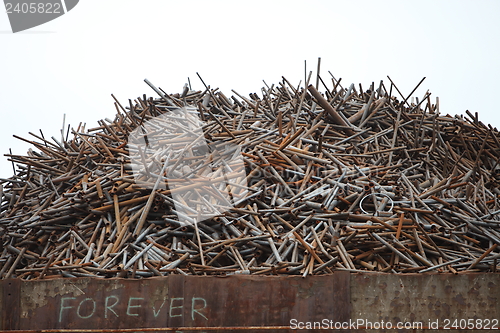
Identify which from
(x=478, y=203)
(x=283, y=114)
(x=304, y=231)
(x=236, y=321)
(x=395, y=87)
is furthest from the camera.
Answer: (x=395, y=87)

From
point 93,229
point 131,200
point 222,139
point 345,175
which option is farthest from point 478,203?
point 93,229

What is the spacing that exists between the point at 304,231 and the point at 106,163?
3.18 meters

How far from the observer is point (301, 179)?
6359 millimetres

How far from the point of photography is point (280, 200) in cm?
592

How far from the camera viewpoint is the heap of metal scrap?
526cm

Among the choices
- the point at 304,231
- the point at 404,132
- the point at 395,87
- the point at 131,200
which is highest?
the point at 395,87

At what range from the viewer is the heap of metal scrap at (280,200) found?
17.3 feet

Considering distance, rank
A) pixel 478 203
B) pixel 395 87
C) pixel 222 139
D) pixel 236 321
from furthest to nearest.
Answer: pixel 395 87 < pixel 222 139 < pixel 478 203 < pixel 236 321

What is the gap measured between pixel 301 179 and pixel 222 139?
4.42 ft

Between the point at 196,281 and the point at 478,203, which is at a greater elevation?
the point at 478,203

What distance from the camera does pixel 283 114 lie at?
26.2 ft

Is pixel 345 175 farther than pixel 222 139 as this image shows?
No

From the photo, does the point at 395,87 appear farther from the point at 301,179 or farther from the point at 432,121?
the point at 301,179

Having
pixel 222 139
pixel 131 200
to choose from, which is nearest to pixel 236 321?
pixel 131 200
